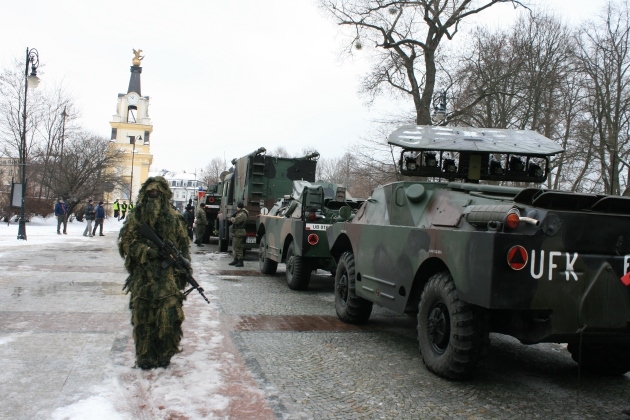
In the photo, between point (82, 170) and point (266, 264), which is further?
point (82, 170)

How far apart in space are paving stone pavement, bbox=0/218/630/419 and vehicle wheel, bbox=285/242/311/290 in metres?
1.33

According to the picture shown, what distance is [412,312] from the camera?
235 inches

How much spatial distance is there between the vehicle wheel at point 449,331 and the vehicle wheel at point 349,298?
196cm

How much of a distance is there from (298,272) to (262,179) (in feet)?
21.5

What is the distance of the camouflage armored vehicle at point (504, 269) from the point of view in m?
4.47

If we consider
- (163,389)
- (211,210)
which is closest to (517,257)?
(163,389)

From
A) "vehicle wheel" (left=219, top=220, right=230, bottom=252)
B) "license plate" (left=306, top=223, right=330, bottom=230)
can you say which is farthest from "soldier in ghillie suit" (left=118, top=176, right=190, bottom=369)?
"vehicle wheel" (left=219, top=220, right=230, bottom=252)

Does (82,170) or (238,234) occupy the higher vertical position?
(82,170)

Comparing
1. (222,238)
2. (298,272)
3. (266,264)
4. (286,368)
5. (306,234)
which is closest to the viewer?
(286,368)

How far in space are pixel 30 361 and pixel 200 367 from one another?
1.52 metres

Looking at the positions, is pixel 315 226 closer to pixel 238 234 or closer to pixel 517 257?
pixel 238 234

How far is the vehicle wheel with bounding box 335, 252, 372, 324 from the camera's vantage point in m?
7.47

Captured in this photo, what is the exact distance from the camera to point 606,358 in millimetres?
5594

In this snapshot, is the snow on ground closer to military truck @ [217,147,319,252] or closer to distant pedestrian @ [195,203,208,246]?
military truck @ [217,147,319,252]
